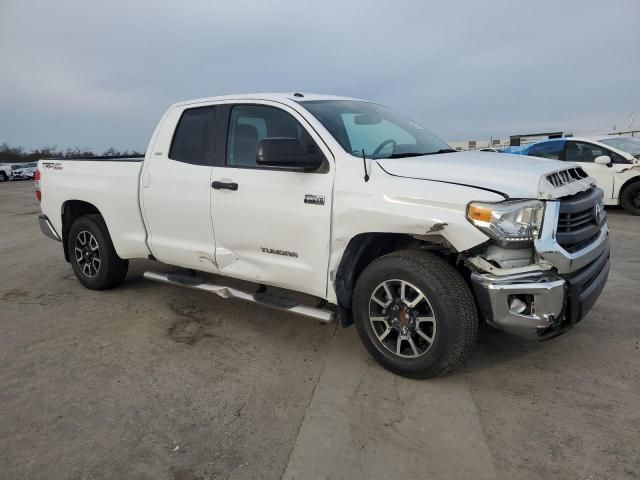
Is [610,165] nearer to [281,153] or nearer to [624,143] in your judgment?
[624,143]

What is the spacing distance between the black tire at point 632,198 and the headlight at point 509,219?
335 inches

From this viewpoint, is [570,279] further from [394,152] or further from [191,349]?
[191,349]

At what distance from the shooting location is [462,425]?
2.83 meters

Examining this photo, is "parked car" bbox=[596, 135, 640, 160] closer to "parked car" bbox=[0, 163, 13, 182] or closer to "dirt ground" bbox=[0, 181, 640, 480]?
"dirt ground" bbox=[0, 181, 640, 480]

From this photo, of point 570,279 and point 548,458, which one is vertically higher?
point 570,279

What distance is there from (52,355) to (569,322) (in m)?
3.64

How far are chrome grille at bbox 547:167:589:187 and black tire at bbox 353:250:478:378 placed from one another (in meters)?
0.82

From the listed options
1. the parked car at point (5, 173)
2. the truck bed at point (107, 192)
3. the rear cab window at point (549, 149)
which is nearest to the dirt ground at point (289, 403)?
the truck bed at point (107, 192)

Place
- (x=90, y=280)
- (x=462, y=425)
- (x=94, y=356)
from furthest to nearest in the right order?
1. (x=90, y=280)
2. (x=94, y=356)
3. (x=462, y=425)

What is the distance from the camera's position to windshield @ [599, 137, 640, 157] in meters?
10.2

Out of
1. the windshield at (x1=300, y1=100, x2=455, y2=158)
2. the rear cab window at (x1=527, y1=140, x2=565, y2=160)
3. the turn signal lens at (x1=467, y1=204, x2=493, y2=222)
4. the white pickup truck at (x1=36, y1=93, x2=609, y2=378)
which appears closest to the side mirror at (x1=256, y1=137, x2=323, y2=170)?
the white pickup truck at (x1=36, y1=93, x2=609, y2=378)

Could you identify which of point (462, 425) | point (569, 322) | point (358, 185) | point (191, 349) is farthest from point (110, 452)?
point (569, 322)

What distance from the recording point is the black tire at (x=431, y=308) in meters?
3.04

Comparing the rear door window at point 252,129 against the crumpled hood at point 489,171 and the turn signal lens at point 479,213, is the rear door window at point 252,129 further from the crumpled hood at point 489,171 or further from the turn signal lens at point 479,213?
the turn signal lens at point 479,213
